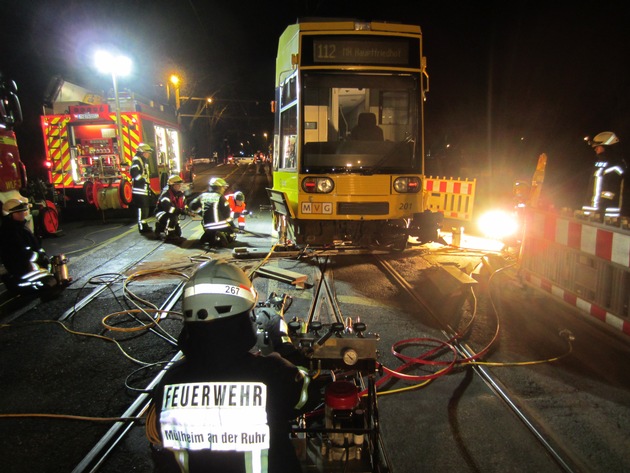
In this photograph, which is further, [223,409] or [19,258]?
[19,258]

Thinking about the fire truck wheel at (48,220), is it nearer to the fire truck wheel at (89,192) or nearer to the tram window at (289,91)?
the fire truck wheel at (89,192)

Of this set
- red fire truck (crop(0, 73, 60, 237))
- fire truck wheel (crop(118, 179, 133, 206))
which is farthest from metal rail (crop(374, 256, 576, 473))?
fire truck wheel (crop(118, 179, 133, 206))

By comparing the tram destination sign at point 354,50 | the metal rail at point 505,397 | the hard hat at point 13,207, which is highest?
the tram destination sign at point 354,50

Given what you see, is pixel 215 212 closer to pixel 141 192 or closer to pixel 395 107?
pixel 141 192

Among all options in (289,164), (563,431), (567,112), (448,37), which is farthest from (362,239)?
(448,37)

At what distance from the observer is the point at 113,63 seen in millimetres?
14273

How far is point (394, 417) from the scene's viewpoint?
10.3ft

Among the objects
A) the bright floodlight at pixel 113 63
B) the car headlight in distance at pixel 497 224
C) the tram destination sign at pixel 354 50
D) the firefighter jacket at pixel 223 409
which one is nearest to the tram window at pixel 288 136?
the tram destination sign at pixel 354 50

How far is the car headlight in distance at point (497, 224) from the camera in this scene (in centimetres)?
859

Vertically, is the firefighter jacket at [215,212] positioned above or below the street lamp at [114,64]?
below

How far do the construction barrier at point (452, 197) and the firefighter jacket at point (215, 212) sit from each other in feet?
15.5

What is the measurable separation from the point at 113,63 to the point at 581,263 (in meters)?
15.1

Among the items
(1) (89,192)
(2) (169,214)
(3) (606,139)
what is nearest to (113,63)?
(1) (89,192)

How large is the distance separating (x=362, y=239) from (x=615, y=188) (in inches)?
185
